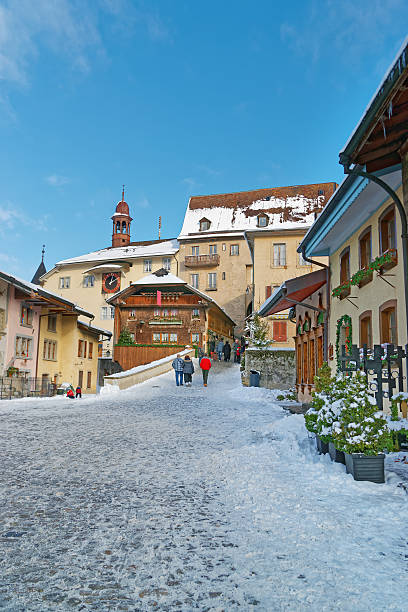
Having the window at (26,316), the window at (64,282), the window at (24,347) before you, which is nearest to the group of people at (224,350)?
the window at (24,347)

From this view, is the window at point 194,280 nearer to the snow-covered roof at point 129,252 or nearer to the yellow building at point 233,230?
the yellow building at point 233,230

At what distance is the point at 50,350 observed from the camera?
3491 centimetres

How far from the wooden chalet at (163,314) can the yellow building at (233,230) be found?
18.3 ft

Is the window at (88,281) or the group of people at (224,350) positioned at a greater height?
the window at (88,281)

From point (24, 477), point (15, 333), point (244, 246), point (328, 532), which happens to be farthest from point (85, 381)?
point (328, 532)

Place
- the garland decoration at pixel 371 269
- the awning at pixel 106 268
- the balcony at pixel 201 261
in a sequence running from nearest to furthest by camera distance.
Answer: the garland decoration at pixel 371 269 → the balcony at pixel 201 261 → the awning at pixel 106 268

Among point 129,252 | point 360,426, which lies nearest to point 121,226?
point 129,252

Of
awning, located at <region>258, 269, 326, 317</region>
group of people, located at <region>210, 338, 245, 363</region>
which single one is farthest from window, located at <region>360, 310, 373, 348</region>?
group of people, located at <region>210, 338, 245, 363</region>

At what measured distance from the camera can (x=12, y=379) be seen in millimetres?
28203

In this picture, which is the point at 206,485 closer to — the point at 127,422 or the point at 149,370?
the point at 127,422

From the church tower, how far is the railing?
37786 mm

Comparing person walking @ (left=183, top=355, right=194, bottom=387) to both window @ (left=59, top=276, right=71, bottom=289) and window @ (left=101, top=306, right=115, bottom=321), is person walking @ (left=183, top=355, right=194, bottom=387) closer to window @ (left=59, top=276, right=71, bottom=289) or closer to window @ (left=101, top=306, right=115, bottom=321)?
window @ (left=101, top=306, right=115, bottom=321)

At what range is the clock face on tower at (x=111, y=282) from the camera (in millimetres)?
58706

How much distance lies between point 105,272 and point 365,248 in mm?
49879
